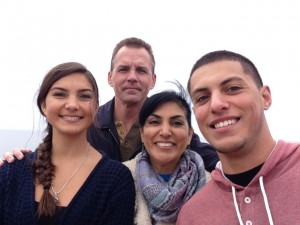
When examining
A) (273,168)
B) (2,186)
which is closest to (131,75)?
(2,186)

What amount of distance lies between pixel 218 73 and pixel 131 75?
2.33 metres

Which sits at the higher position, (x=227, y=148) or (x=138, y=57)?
(x=138, y=57)

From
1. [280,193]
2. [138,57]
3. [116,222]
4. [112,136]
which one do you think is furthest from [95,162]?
[138,57]

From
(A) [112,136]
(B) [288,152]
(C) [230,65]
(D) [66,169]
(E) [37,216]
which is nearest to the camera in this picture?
(B) [288,152]

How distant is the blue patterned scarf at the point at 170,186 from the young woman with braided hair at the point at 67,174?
210 millimetres

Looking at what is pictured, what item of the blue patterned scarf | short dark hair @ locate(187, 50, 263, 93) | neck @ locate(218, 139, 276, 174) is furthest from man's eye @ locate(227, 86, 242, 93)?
the blue patterned scarf

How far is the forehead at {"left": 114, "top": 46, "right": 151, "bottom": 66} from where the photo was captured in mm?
4742

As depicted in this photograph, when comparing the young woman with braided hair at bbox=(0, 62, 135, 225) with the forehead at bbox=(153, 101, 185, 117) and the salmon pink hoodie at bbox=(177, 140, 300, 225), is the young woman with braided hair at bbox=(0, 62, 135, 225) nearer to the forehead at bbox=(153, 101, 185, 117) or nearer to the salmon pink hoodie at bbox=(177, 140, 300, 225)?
the forehead at bbox=(153, 101, 185, 117)

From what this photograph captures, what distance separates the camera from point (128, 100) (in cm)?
462

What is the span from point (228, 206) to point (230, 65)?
1089mm

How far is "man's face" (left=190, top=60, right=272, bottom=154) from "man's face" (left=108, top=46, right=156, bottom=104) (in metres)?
2.19

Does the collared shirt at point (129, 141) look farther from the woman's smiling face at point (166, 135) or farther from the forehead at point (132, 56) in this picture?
the forehead at point (132, 56)

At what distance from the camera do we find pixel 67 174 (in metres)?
3.09

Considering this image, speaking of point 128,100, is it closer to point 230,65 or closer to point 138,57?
point 138,57
